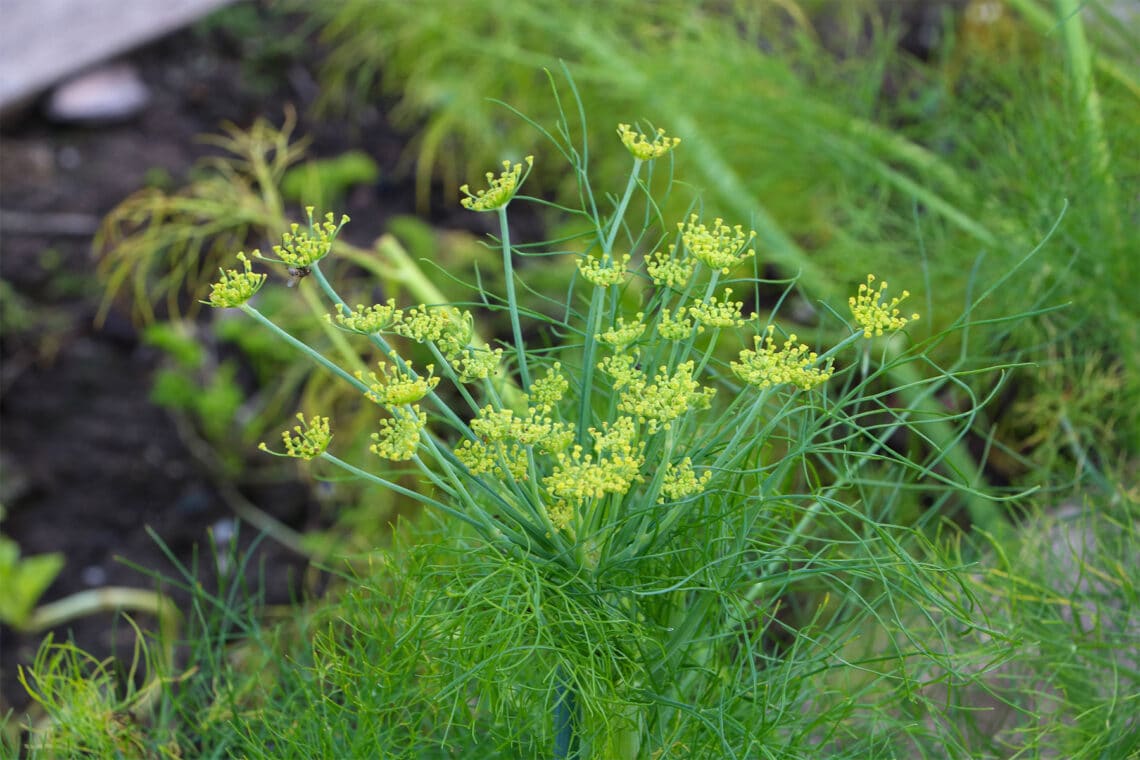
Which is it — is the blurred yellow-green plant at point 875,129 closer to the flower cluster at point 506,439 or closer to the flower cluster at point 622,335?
the flower cluster at point 622,335

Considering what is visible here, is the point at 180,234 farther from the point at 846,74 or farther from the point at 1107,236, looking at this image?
the point at 846,74

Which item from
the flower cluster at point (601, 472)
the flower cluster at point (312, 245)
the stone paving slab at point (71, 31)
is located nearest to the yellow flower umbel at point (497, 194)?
the flower cluster at point (312, 245)

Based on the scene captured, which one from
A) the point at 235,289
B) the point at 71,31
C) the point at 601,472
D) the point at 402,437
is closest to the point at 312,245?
the point at 235,289

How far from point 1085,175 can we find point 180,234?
5.43 ft

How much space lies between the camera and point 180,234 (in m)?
2.13

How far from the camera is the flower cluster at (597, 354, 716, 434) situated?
92 centimetres

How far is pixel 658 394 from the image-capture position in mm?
924

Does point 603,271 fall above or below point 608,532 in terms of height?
above

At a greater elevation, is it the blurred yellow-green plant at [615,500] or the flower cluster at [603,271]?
the flower cluster at [603,271]

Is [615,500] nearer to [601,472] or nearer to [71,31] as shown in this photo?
[601,472]

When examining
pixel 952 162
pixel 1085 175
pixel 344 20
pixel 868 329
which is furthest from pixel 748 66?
pixel 868 329

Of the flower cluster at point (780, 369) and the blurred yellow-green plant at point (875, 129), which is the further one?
the blurred yellow-green plant at point (875, 129)

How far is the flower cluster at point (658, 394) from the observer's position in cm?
92

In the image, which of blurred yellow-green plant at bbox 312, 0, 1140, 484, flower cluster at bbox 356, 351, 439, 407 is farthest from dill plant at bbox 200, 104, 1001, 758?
blurred yellow-green plant at bbox 312, 0, 1140, 484
